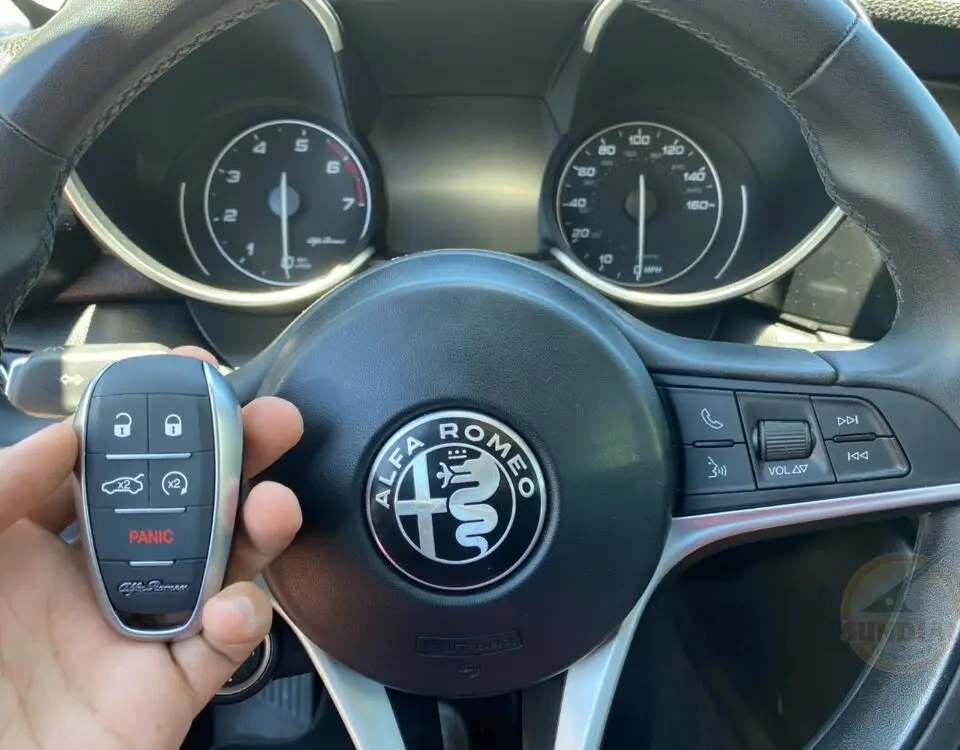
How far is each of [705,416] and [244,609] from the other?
39cm

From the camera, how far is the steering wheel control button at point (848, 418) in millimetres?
805

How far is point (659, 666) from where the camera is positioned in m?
1.09

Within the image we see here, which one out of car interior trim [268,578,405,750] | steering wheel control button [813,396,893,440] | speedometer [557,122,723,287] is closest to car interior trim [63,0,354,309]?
speedometer [557,122,723,287]

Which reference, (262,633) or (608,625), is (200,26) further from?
(608,625)

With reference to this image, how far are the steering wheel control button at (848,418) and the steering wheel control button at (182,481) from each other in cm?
49

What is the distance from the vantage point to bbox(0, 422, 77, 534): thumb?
25.8 inches

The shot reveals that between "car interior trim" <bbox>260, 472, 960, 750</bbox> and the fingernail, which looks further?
"car interior trim" <bbox>260, 472, 960, 750</bbox>

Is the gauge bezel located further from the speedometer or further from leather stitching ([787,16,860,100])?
leather stitching ([787,16,860,100])

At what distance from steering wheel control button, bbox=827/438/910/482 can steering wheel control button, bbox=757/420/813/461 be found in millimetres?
23

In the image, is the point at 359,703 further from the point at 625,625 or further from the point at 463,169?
the point at 463,169

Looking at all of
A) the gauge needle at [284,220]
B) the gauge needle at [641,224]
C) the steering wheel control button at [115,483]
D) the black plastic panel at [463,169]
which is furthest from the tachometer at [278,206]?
the steering wheel control button at [115,483]

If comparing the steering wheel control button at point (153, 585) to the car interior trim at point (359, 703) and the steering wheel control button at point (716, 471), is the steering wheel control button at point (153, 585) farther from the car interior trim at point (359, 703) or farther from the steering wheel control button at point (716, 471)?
the steering wheel control button at point (716, 471)

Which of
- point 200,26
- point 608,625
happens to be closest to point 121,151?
point 200,26

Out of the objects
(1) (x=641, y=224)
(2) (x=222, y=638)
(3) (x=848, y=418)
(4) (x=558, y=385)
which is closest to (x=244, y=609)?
(2) (x=222, y=638)
